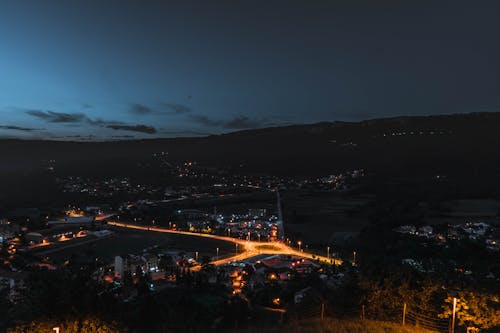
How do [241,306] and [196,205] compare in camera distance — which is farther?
[196,205]

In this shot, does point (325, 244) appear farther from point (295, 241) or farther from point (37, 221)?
point (37, 221)

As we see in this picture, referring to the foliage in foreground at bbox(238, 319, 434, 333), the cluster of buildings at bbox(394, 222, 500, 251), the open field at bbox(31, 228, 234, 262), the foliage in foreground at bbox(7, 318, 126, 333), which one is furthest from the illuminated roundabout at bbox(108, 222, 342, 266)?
the foliage in foreground at bbox(7, 318, 126, 333)

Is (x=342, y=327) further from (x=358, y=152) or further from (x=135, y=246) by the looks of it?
(x=358, y=152)

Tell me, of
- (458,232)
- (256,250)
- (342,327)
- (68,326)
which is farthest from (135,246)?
(68,326)

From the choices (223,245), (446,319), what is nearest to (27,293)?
(446,319)

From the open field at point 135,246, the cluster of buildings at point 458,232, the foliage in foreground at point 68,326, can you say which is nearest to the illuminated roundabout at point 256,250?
the open field at point 135,246

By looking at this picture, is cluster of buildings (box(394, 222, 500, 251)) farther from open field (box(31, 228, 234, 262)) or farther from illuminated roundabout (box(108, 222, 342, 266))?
open field (box(31, 228, 234, 262))

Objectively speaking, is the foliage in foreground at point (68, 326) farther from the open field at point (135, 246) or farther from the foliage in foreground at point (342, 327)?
the open field at point (135, 246)

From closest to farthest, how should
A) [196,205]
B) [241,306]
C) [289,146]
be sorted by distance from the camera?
[241,306] < [196,205] < [289,146]

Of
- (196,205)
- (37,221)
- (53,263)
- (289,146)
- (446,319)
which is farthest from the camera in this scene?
(289,146)
